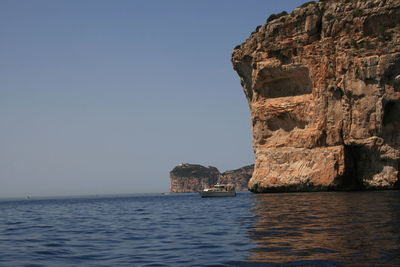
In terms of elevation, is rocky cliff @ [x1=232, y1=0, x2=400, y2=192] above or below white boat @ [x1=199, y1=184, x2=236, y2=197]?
above

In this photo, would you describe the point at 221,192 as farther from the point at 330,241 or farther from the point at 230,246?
the point at 330,241

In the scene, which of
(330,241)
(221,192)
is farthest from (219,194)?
(330,241)

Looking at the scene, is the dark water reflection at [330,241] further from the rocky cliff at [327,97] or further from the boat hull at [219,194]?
the boat hull at [219,194]

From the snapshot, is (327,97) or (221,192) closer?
(327,97)

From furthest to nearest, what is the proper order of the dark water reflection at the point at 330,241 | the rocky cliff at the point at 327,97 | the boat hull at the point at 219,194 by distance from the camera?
the boat hull at the point at 219,194 → the rocky cliff at the point at 327,97 → the dark water reflection at the point at 330,241

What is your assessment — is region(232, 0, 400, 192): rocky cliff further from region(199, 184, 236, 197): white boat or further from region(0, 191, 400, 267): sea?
region(0, 191, 400, 267): sea

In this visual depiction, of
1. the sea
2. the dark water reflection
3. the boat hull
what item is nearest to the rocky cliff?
the boat hull

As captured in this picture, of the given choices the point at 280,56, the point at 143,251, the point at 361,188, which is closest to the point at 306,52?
the point at 280,56

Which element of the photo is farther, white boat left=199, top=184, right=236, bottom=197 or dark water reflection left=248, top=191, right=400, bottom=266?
white boat left=199, top=184, right=236, bottom=197

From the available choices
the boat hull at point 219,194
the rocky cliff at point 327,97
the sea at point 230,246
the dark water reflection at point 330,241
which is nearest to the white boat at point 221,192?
the boat hull at point 219,194

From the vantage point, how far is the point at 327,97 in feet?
190

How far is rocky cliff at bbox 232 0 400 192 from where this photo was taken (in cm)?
5359

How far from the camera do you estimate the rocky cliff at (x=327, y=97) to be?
53594mm

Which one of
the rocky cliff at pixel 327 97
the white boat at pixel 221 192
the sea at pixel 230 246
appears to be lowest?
the sea at pixel 230 246
